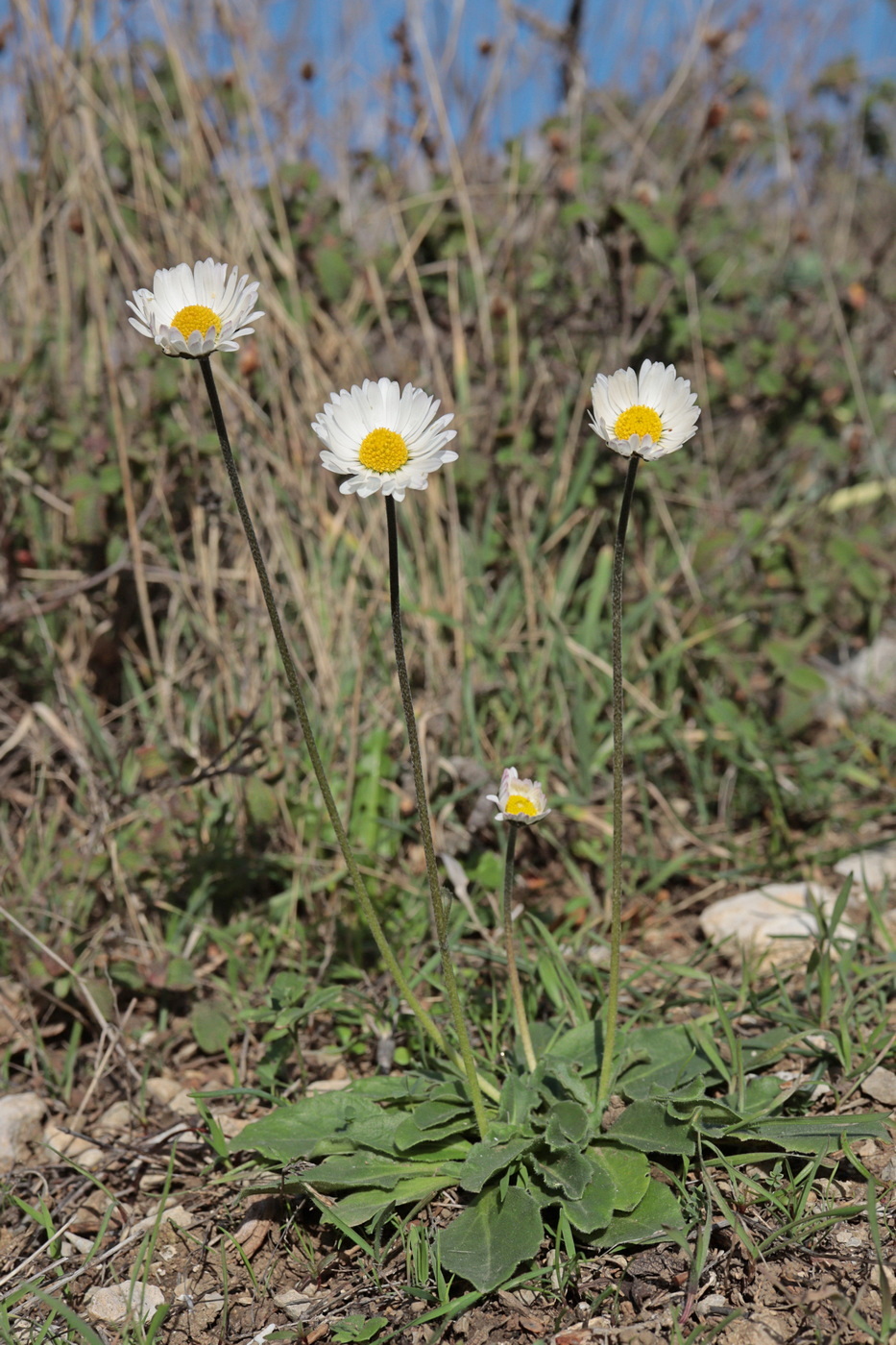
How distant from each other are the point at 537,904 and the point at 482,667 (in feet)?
2.01

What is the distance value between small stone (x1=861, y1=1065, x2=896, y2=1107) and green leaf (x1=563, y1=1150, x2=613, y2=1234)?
18.9 inches

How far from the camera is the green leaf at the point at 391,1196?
1.53m

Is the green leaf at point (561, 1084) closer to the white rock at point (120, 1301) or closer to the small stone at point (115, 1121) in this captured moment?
the white rock at point (120, 1301)

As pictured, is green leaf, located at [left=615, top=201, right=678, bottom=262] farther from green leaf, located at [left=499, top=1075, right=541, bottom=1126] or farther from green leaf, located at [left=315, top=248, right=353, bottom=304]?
green leaf, located at [left=499, top=1075, right=541, bottom=1126]

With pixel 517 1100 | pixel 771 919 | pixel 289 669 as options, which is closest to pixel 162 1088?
pixel 517 1100

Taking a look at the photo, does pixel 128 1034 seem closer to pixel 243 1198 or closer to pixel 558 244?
pixel 243 1198

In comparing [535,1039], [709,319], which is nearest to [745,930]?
[535,1039]

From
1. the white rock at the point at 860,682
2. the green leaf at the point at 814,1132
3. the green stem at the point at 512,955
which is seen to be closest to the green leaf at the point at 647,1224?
the green leaf at the point at 814,1132

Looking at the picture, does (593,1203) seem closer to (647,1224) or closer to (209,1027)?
(647,1224)

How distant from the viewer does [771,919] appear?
221 cm

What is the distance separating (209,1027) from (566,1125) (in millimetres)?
774

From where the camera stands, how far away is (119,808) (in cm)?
238

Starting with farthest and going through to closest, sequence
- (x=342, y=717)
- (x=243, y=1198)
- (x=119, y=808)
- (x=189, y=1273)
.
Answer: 1. (x=342, y=717)
2. (x=119, y=808)
3. (x=243, y=1198)
4. (x=189, y=1273)

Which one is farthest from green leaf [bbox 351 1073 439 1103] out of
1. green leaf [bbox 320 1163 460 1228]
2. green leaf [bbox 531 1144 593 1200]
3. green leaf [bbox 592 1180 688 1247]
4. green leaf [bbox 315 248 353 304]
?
green leaf [bbox 315 248 353 304]
